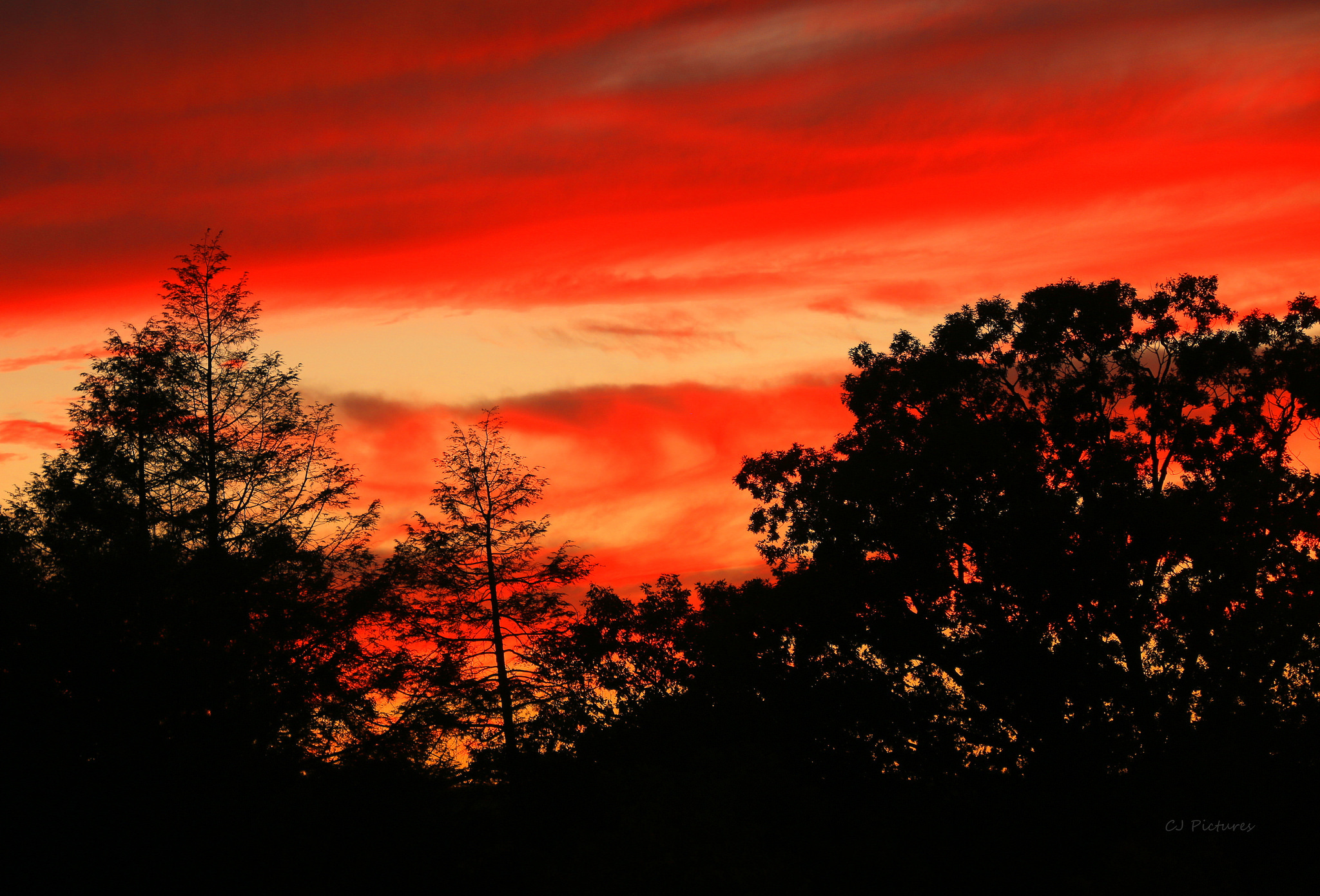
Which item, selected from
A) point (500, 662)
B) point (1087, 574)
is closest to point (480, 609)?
point (500, 662)

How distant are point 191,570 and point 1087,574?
2170cm

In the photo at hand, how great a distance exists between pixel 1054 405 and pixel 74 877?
25.7m

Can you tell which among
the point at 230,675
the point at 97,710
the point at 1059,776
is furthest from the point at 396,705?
the point at 1059,776

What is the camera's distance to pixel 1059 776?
883 inches

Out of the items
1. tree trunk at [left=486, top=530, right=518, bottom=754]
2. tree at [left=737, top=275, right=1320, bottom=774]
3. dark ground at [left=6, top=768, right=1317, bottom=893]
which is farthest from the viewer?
tree trunk at [left=486, top=530, right=518, bottom=754]

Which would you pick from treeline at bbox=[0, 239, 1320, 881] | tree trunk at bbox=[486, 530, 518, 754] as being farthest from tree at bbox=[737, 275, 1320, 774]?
tree trunk at bbox=[486, 530, 518, 754]

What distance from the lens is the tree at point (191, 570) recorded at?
61.9 feet

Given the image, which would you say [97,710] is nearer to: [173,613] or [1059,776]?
[173,613]

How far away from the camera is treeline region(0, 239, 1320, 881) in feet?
65.6

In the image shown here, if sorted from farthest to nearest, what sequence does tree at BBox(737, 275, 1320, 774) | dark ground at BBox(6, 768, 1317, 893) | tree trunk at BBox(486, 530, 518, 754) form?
tree trunk at BBox(486, 530, 518, 754) → tree at BBox(737, 275, 1320, 774) → dark ground at BBox(6, 768, 1317, 893)

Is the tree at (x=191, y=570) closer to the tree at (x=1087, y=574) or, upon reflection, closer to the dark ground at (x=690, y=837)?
the dark ground at (x=690, y=837)

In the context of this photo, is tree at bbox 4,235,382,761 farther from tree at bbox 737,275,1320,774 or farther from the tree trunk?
tree at bbox 737,275,1320,774

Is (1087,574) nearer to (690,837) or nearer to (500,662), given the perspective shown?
(690,837)

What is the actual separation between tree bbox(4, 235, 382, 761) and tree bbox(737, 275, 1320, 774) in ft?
42.3
